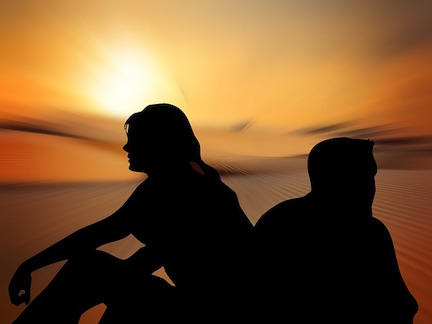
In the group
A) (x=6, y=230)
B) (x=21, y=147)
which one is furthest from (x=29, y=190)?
(x=21, y=147)

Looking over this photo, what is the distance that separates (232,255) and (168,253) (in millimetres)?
232

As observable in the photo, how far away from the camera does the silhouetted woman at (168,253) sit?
1.05m

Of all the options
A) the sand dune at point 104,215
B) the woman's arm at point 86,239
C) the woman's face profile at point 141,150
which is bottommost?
the sand dune at point 104,215

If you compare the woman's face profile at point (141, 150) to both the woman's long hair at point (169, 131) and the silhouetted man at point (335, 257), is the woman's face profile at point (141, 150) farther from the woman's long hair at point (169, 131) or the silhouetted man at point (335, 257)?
the silhouetted man at point (335, 257)

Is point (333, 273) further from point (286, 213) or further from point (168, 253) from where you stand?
point (168, 253)

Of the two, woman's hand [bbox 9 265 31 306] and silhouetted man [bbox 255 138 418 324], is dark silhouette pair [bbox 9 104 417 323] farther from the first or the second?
woman's hand [bbox 9 265 31 306]

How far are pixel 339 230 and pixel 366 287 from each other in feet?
0.66

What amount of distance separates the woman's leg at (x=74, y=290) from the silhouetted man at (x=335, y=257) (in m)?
0.56

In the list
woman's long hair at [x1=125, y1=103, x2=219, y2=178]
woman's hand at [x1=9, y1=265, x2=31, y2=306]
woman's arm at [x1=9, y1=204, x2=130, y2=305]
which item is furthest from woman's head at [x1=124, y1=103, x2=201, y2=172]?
woman's hand at [x1=9, y1=265, x2=31, y2=306]

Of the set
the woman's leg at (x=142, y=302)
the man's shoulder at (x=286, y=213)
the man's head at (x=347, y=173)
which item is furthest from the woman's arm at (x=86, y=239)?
the man's head at (x=347, y=173)

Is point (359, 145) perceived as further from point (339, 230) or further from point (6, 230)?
point (6, 230)

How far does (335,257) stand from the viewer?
1047 mm

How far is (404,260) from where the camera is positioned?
9.53 ft

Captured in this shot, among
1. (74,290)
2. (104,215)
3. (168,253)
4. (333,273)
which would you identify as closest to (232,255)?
(168,253)
